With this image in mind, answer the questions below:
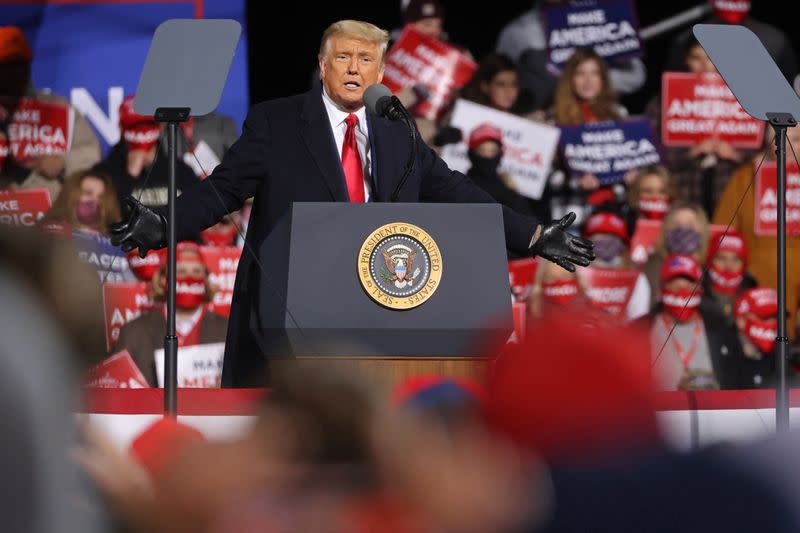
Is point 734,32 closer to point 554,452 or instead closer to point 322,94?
point 322,94

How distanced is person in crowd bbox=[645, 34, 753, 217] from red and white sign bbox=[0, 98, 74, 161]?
9.86ft

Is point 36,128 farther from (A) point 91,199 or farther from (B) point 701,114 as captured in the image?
(B) point 701,114

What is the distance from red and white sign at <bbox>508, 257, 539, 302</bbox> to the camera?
618 centimetres

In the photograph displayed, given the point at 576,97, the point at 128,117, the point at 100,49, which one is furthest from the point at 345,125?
the point at 576,97

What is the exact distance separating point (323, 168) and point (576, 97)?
3.72 metres

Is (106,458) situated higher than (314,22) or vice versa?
(314,22)

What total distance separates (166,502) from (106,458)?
0.27 feet

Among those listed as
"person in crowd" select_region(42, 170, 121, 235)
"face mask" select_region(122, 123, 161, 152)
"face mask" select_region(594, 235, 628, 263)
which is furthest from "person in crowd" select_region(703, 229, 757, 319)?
"person in crowd" select_region(42, 170, 121, 235)

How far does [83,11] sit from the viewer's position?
21.4 feet

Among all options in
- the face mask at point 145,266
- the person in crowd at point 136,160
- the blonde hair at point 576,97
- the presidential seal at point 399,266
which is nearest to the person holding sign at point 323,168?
the presidential seal at point 399,266

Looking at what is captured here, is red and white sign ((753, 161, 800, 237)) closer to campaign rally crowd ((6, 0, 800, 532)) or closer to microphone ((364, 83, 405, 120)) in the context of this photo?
campaign rally crowd ((6, 0, 800, 532))

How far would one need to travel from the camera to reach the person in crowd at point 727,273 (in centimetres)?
639

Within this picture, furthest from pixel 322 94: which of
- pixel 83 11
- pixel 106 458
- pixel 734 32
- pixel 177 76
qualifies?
pixel 83 11

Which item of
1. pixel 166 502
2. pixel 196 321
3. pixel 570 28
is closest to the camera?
pixel 166 502
